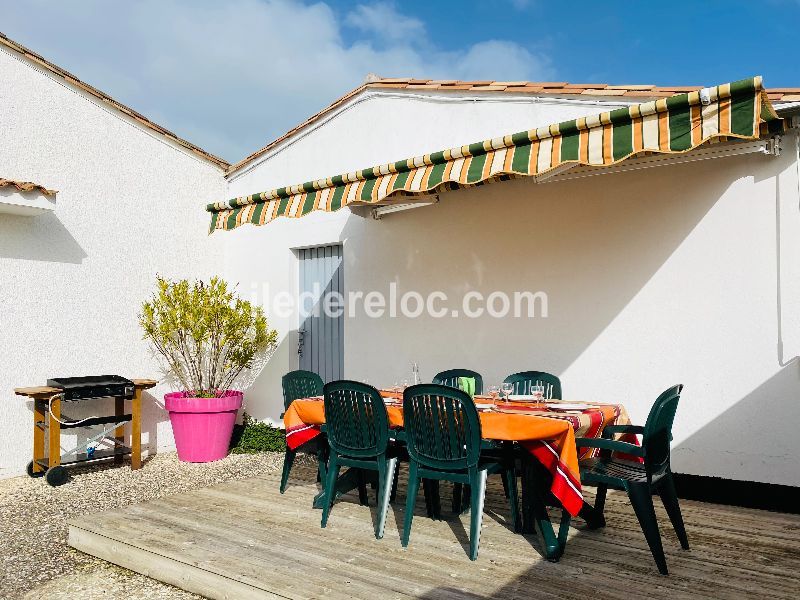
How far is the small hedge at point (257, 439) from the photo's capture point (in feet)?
27.6

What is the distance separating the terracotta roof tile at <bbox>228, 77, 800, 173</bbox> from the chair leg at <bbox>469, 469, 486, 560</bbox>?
4011 mm

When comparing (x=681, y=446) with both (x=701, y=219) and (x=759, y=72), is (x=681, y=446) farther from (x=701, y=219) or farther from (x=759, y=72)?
(x=759, y=72)

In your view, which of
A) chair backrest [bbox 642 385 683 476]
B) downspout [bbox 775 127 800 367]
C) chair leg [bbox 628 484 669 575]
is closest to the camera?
chair leg [bbox 628 484 669 575]

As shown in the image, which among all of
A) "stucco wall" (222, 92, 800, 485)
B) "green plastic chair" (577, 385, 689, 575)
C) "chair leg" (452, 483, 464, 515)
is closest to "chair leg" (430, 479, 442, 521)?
"chair leg" (452, 483, 464, 515)

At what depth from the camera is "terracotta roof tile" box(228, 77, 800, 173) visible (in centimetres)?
556

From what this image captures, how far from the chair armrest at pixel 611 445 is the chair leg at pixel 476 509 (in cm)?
71

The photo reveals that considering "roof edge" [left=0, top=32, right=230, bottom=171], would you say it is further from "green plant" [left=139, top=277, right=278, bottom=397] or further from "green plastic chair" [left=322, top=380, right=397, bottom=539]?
"green plastic chair" [left=322, top=380, right=397, bottom=539]

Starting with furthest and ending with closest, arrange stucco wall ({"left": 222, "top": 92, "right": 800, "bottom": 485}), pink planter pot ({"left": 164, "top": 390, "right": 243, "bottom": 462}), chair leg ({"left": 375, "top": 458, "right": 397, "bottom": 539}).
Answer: pink planter pot ({"left": 164, "top": 390, "right": 243, "bottom": 462}) → stucco wall ({"left": 222, "top": 92, "right": 800, "bottom": 485}) → chair leg ({"left": 375, "top": 458, "right": 397, "bottom": 539})

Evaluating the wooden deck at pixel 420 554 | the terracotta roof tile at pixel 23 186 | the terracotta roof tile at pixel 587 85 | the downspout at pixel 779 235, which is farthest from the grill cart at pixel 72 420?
the downspout at pixel 779 235

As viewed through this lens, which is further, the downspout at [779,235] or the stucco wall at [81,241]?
the stucco wall at [81,241]

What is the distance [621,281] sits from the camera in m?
6.10

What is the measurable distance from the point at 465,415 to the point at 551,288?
9.72ft

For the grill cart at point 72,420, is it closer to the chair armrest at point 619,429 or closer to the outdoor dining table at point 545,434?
the outdoor dining table at point 545,434

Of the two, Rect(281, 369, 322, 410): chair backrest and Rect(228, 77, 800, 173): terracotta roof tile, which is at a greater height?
Rect(228, 77, 800, 173): terracotta roof tile
